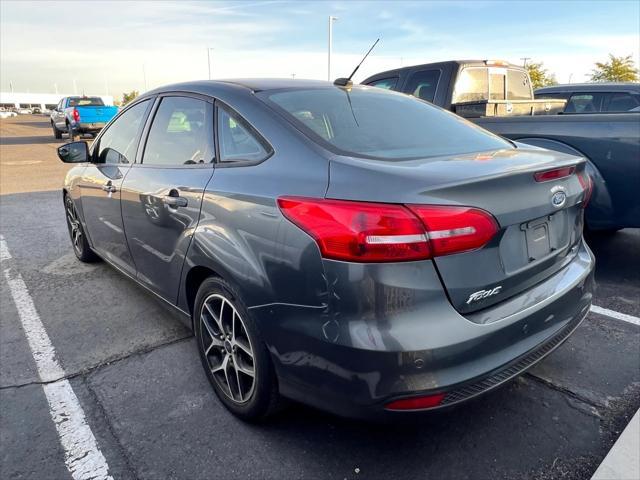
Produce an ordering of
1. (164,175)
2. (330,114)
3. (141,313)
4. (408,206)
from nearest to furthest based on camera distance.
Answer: (408,206) < (330,114) < (164,175) < (141,313)

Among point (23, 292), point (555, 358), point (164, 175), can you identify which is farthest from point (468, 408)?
point (23, 292)

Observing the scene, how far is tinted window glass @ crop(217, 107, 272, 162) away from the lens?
→ 2.25 metres

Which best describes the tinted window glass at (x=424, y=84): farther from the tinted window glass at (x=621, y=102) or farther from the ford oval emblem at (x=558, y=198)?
the ford oval emblem at (x=558, y=198)

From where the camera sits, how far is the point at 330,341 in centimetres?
178

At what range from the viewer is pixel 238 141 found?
2.40 meters

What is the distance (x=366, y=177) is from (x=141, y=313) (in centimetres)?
259

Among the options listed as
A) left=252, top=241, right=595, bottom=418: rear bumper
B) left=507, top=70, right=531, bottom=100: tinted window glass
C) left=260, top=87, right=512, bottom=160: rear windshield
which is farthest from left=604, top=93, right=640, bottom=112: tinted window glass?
left=252, top=241, right=595, bottom=418: rear bumper

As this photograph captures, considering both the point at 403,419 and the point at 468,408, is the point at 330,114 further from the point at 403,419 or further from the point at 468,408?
the point at 468,408

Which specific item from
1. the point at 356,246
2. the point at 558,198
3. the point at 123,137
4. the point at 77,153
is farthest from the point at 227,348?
the point at 77,153

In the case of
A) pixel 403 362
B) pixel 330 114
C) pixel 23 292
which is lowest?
pixel 23 292

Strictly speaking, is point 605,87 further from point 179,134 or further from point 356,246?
point 356,246

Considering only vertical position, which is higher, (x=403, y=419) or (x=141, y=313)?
(x=403, y=419)

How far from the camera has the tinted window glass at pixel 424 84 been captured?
6282mm

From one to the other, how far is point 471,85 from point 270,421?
18.0ft
